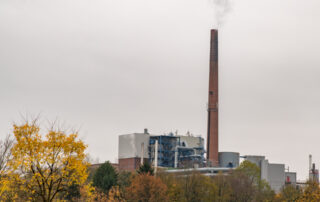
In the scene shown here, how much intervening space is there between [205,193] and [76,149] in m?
48.1

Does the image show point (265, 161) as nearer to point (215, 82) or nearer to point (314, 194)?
point (215, 82)

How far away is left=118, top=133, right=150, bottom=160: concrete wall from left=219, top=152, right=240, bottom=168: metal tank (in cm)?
1342

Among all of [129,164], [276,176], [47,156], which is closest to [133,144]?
[129,164]

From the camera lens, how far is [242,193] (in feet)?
265

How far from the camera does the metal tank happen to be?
110 metres

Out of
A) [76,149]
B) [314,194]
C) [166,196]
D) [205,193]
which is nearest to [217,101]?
[205,193]

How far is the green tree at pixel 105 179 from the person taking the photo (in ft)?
218

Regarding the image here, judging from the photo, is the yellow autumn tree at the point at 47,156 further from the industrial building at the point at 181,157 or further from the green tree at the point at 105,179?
the industrial building at the point at 181,157

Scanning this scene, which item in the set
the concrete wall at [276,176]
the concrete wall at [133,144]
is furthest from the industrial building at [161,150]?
the concrete wall at [276,176]

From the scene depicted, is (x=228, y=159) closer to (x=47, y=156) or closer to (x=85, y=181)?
(x=85, y=181)

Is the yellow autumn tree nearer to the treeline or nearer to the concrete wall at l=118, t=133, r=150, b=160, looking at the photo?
the treeline

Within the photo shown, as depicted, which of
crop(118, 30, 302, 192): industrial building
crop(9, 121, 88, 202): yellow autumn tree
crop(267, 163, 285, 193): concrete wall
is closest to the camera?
crop(9, 121, 88, 202): yellow autumn tree

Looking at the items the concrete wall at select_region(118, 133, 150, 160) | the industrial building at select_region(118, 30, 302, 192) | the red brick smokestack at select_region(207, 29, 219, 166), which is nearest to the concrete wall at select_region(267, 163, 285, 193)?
the industrial building at select_region(118, 30, 302, 192)

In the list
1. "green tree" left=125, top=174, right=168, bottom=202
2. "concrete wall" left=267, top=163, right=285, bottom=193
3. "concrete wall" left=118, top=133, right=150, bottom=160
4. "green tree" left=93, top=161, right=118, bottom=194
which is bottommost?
"green tree" left=125, top=174, right=168, bottom=202
